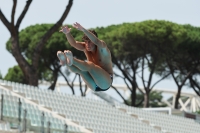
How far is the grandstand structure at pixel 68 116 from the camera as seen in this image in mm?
18328

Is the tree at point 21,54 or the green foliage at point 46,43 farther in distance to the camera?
the green foliage at point 46,43

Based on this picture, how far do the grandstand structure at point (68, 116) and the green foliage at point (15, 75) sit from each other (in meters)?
26.6

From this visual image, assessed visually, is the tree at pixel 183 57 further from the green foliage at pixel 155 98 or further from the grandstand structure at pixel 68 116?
the green foliage at pixel 155 98

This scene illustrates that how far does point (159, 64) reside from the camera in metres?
45.6

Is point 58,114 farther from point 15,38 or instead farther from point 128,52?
point 128,52

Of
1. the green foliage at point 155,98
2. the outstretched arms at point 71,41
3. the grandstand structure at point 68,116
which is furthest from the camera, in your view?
the green foliage at point 155,98

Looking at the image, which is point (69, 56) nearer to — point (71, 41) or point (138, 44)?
point (71, 41)

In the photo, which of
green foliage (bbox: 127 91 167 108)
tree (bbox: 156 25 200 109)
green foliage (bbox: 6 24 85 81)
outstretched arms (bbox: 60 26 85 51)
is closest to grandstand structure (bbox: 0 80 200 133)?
outstretched arms (bbox: 60 26 85 51)

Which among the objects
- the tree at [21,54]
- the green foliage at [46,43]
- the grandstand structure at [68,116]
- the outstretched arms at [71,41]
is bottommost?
the grandstand structure at [68,116]

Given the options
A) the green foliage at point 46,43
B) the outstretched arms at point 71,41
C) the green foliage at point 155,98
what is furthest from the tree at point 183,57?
the outstretched arms at point 71,41

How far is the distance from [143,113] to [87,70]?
1922 cm

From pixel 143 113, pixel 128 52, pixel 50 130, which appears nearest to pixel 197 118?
pixel 143 113

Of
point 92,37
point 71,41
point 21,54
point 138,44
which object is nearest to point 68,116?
point 21,54

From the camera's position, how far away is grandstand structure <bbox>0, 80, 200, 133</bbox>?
18.3 metres
